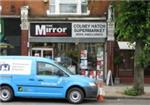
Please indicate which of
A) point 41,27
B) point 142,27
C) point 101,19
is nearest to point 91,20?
point 101,19

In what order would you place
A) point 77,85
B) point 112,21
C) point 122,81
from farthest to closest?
point 122,81, point 112,21, point 77,85

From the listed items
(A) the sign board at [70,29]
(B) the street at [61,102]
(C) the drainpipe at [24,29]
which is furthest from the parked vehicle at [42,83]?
(A) the sign board at [70,29]

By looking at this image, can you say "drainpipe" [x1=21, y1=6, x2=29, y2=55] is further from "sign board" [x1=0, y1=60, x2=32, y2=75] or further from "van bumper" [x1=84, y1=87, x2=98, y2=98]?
"van bumper" [x1=84, y1=87, x2=98, y2=98]

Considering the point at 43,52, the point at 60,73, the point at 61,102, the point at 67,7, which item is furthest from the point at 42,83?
the point at 67,7

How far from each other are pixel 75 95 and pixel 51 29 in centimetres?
947

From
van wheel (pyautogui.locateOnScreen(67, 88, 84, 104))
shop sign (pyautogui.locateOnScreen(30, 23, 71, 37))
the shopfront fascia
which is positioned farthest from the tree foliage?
shop sign (pyautogui.locateOnScreen(30, 23, 71, 37))

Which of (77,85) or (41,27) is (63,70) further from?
(41,27)

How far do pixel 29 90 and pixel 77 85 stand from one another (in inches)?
75.6

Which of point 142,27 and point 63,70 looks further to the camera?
point 142,27

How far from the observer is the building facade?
2705cm

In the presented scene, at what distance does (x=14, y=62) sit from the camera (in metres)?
18.6

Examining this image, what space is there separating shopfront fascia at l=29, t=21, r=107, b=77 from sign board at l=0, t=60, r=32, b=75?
8.72 metres

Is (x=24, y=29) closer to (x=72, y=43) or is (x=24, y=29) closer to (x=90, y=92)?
(x=72, y=43)

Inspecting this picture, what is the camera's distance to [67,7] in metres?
27.7
